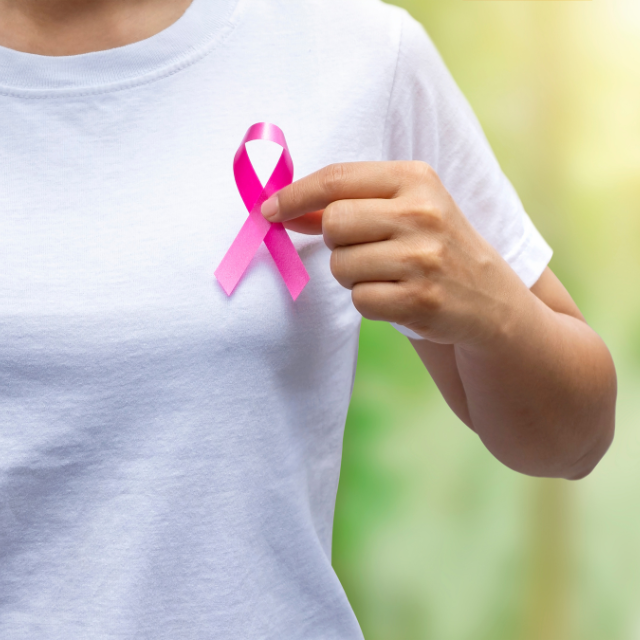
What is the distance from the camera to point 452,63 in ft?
3.69

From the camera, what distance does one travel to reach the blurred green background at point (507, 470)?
3.51 feet

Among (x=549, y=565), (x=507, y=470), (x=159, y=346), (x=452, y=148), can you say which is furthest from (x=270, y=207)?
(x=549, y=565)

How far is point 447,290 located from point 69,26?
39cm

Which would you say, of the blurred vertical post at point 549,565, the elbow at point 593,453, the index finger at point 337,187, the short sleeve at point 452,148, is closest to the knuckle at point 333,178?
the index finger at point 337,187

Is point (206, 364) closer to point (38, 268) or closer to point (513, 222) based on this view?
point (38, 268)

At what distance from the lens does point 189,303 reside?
0.51 meters

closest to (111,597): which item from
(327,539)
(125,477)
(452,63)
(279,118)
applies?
(125,477)

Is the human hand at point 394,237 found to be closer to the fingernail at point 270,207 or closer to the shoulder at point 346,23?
the fingernail at point 270,207

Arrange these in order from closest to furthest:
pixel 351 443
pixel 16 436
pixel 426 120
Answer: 1. pixel 16 436
2. pixel 426 120
3. pixel 351 443

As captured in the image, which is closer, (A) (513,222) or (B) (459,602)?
(A) (513,222)

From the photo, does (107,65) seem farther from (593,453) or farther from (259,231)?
(593,453)

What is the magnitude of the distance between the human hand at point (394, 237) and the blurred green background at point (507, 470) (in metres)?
0.66

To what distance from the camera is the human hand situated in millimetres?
482

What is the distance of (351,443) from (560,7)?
780 mm
